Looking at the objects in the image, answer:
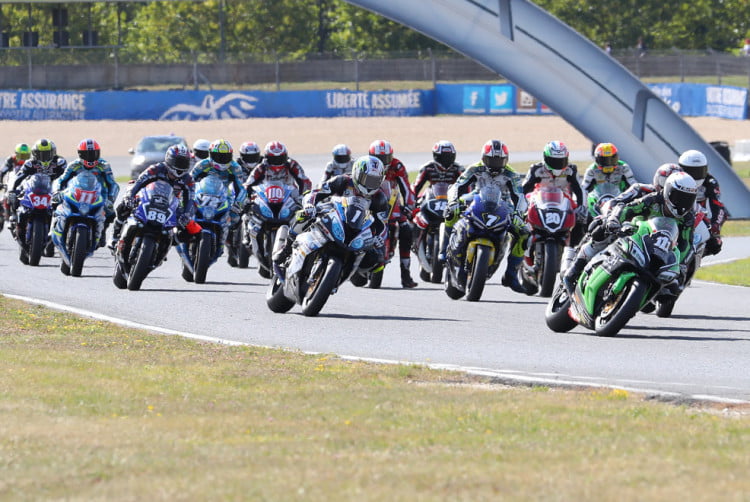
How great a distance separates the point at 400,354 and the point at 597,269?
1.94 m

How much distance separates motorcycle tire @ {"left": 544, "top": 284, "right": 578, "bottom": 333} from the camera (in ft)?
41.9

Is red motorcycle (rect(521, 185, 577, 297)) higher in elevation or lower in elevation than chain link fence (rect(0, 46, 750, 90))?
lower

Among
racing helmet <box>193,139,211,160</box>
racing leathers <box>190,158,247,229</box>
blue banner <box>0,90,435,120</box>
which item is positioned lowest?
racing leathers <box>190,158,247,229</box>

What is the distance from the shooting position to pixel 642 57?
2483 inches

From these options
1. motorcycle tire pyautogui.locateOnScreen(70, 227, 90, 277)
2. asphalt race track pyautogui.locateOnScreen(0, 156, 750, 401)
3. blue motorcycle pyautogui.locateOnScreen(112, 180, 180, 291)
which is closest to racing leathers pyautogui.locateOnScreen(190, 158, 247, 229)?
asphalt race track pyautogui.locateOnScreen(0, 156, 750, 401)

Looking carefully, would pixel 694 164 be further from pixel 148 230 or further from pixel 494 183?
pixel 148 230

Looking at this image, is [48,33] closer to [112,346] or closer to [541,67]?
[541,67]

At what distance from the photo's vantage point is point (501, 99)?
209ft

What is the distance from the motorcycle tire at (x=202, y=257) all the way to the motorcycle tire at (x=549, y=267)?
415cm

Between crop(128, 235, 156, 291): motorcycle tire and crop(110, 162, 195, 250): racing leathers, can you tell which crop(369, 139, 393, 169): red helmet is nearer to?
crop(110, 162, 195, 250): racing leathers

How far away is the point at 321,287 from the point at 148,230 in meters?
3.38

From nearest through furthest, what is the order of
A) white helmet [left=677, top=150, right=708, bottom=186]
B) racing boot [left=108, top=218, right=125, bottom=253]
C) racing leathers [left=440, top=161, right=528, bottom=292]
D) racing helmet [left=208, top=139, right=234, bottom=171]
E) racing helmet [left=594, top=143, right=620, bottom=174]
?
white helmet [left=677, top=150, right=708, bottom=186] < racing leathers [left=440, top=161, right=528, bottom=292] < racing helmet [left=594, top=143, right=620, bottom=174] < racing boot [left=108, top=218, right=125, bottom=253] < racing helmet [left=208, top=139, right=234, bottom=171]

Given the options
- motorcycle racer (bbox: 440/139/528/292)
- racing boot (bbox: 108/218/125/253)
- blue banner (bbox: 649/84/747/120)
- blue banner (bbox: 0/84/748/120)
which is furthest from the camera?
blue banner (bbox: 649/84/747/120)

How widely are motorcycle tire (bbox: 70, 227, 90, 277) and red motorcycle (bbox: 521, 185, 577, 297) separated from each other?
222 inches
